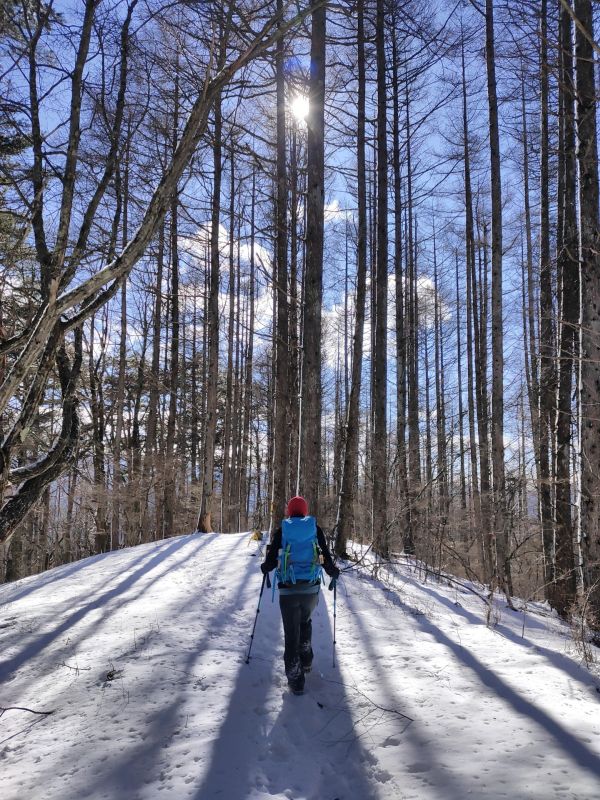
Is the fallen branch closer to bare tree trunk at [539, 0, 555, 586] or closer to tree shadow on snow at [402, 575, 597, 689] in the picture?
tree shadow on snow at [402, 575, 597, 689]

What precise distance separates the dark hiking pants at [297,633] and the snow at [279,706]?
7.2 inches

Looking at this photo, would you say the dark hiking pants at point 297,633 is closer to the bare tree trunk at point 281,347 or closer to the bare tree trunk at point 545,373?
the bare tree trunk at point 281,347

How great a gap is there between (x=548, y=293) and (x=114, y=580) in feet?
37.0

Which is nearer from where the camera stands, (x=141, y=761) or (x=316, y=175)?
(x=141, y=761)

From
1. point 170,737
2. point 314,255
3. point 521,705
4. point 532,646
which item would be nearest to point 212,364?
point 314,255

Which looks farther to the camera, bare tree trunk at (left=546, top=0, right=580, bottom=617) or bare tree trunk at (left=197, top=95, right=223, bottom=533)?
bare tree trunk at (left=197, top=95, right=223, bottom=533)

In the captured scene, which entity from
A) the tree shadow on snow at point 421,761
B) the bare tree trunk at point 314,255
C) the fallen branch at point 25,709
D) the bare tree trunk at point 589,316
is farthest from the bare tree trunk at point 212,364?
the tree shadow on snow at point 421,761

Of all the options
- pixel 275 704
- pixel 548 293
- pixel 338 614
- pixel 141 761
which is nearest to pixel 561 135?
pixel 548 293

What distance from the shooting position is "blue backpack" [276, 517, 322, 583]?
4.51 m

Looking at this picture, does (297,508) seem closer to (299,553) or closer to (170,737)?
(299,553)

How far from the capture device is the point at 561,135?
858cm

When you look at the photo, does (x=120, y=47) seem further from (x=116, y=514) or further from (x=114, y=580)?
(x=116, y=514)

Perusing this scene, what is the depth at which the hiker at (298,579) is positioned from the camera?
4.28 m

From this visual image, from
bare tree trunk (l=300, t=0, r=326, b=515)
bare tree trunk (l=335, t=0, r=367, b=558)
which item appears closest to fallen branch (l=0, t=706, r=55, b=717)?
bare tree trunk (l=300, t=0, r=326, b=515)
